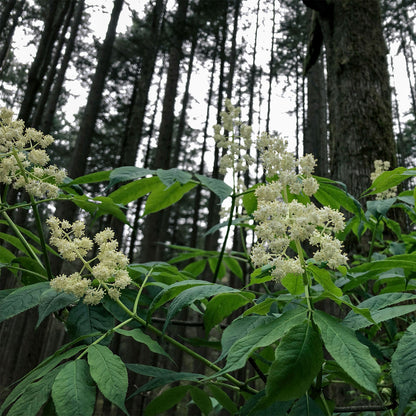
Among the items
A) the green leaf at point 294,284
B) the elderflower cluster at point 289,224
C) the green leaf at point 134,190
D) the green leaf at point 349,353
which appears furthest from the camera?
the green leaf at point 134,190

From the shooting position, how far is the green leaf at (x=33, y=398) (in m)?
0.83

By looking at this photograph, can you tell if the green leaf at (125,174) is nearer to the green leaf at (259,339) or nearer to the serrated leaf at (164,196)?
the serrated leaf at (164,196)

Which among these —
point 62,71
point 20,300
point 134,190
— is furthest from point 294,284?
point 62,71

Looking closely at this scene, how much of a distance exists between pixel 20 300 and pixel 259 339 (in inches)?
29.4

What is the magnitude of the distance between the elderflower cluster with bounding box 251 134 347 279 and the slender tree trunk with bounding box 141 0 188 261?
26.8 ft

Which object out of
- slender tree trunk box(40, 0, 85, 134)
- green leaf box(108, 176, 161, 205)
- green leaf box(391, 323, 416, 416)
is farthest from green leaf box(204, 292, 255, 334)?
slender tree trunk box(40, 0, 85, 134)

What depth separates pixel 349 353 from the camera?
0.72 meters

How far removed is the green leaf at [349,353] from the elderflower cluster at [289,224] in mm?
203

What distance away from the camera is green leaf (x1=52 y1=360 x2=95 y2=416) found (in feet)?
2.57

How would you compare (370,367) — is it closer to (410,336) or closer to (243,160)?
(410,336)

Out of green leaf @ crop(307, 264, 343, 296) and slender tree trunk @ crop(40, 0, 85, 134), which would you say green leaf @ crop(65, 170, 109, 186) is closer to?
green leaf @ crop(307, 264, 343, 296)

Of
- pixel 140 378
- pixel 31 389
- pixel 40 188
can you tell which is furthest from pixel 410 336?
pixel 140 378

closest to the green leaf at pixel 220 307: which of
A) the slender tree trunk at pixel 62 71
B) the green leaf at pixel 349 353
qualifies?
the green leaf at pixel 349 353

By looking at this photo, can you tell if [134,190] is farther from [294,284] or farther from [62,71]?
[62,71]
